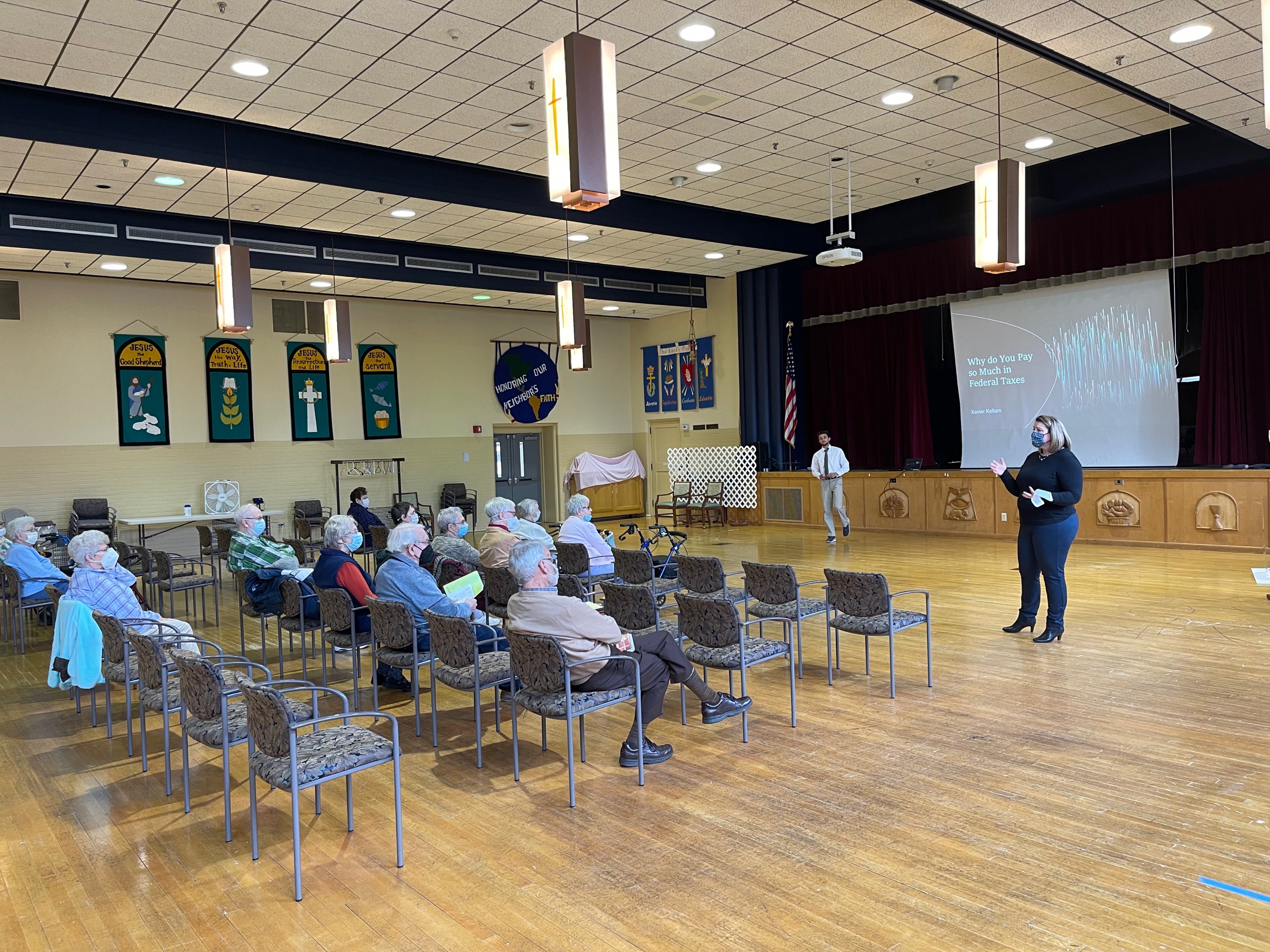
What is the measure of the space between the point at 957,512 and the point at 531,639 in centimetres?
1010

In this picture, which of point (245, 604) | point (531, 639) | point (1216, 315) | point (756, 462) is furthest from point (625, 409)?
point (531, 639)

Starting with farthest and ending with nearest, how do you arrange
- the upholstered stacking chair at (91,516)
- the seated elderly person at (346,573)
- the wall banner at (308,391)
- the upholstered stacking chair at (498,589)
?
the wall banner at (308,391) < the upholstered stacking chair at (91,516) < the upholstered stacking chair at (498,589) < the seated elderly person at (346,573)

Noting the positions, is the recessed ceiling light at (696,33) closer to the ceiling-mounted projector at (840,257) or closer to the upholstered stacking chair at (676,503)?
the ceiling-mounted projector at (840,257)

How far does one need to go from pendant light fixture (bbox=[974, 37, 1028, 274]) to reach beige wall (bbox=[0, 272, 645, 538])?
9759 mm

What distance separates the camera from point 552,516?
17.6 meters

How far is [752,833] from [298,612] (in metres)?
3.77

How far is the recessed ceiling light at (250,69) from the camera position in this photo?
260 inches

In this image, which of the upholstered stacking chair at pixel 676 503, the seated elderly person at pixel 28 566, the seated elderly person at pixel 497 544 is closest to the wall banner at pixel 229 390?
the seated elderly person at pixel 28 566

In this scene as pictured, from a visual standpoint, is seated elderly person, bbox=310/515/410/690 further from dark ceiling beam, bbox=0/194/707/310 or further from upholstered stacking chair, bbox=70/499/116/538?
upholstered stacking chair, bbox=70/499/116/538

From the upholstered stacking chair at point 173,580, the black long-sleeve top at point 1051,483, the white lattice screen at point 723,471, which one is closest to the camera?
the black long-sleeve top at point 1051,483

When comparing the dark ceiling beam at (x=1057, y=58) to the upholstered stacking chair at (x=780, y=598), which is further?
the dark ceiling beam at (x=1057, y=58)

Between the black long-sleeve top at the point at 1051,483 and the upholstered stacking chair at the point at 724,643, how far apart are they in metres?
2.40

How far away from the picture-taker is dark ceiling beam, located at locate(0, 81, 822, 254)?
7.27m

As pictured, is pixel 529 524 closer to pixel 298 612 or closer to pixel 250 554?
pixel 298 612
